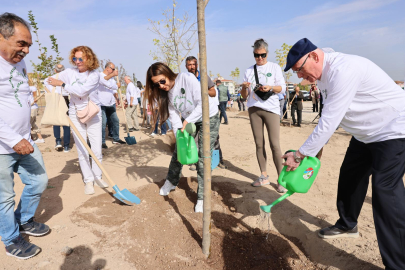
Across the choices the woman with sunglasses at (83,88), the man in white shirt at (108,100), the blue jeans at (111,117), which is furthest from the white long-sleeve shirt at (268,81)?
the blue jeans at (111,117)

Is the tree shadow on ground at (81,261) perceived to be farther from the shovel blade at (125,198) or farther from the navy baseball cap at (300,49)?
the navy baseball cap at (300,49)

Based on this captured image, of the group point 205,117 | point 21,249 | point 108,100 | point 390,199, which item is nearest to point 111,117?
point 108,100

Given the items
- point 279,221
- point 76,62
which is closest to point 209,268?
point 279,221

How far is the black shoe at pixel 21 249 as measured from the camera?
2.25 metres

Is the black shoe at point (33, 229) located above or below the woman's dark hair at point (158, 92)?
below

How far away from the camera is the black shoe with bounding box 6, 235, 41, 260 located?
2.25 meters

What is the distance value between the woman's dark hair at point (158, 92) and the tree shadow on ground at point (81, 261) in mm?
1496

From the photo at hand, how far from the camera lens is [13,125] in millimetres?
2189

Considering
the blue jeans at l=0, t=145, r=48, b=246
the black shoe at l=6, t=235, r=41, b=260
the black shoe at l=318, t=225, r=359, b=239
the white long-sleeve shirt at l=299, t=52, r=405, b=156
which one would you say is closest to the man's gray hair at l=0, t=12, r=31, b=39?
the blue jeans at l=0, t=145, r=48, b=246

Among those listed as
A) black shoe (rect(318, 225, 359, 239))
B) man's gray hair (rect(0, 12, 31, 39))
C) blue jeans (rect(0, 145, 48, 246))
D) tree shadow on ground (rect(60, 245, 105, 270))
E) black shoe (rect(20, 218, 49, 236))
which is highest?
man's gray hair (rect(0, 12, 31, 39))

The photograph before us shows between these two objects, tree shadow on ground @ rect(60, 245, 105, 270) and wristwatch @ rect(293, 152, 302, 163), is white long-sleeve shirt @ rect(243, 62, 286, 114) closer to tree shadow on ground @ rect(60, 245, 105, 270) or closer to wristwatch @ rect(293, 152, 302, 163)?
wristwatch @ rect(293, 152, 302, 163)

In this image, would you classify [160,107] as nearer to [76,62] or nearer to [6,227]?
[76,62]

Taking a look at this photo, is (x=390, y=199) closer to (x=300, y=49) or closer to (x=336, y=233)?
(x=336, y=233)

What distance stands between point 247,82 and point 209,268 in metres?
2.43
